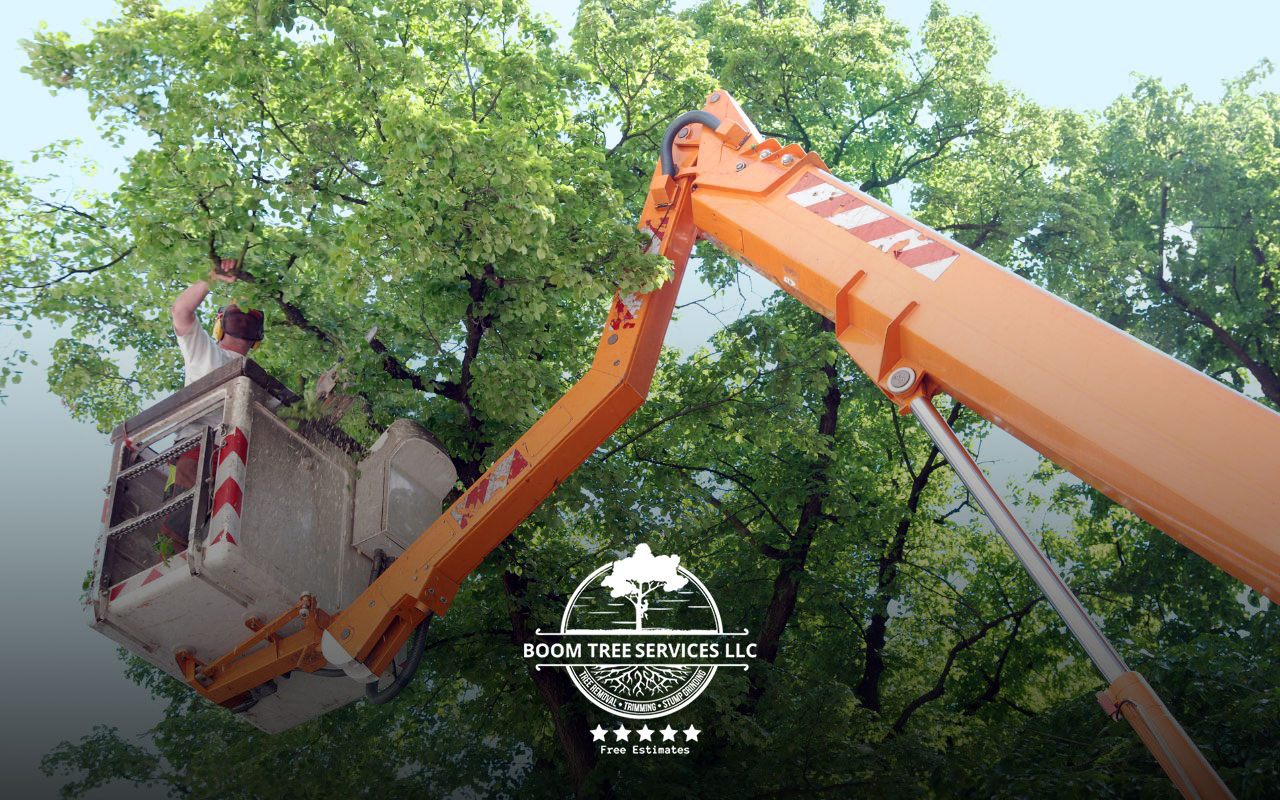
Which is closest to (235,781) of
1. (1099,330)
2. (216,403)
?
(216,403)

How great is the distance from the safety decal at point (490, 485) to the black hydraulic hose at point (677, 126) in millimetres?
2117

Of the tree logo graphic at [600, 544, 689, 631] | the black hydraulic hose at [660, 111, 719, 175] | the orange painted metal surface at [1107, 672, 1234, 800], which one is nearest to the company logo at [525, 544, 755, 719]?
the tree logo graphic at [600, 544, 689, 631]

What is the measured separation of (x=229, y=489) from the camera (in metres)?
6.30

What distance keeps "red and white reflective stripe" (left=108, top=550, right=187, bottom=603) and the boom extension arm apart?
2.69ft

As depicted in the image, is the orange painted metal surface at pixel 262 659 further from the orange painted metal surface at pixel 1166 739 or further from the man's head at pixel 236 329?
the orange painted metal surface at pixel 1166 739

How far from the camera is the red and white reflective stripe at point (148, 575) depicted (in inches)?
247

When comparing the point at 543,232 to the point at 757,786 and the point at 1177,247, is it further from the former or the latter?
the point at 1177,247

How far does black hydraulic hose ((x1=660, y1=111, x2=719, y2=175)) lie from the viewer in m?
6.45

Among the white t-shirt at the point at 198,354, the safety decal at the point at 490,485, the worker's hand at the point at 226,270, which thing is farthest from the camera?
the worker's hand at the point at 226,270

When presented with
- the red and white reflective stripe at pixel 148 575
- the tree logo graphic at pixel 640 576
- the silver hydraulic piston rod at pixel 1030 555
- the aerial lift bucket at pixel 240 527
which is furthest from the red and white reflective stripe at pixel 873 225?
the tree logo graphic at pixel 640 576

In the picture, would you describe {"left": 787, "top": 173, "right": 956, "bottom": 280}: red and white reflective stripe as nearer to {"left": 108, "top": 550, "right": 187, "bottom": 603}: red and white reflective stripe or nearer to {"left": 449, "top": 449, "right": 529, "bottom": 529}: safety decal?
{"left": 449, "top": 449, "right": 529, "bottom": 529}: safety decal

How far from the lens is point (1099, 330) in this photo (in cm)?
418

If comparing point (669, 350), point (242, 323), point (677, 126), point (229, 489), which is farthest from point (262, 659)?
point (669, 350)

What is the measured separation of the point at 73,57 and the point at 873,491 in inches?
430
